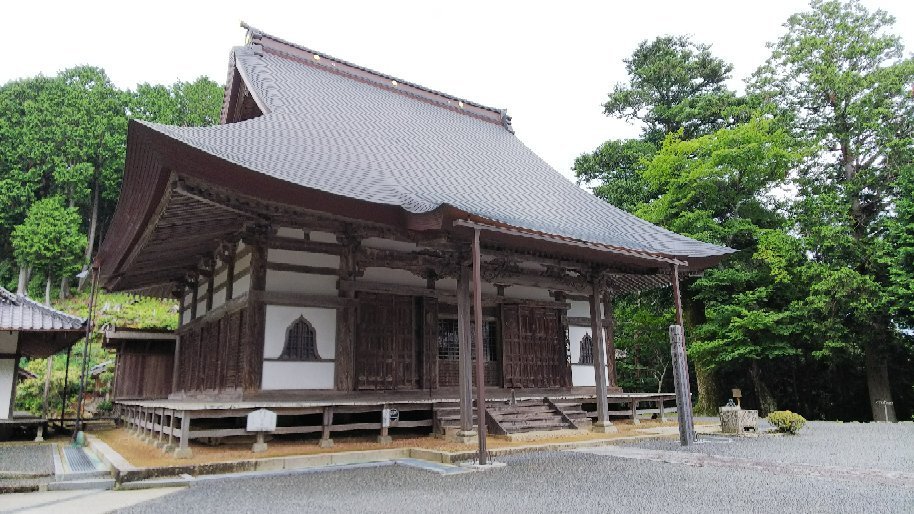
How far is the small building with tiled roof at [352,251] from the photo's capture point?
748 centimetres

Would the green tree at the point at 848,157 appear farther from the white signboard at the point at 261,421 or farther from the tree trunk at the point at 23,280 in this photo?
the tree trunk at the point at 23,280

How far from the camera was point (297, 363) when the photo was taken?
29.1 feet

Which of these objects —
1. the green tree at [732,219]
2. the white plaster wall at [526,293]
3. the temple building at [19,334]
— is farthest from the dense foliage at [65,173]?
the green tree at [732,219]

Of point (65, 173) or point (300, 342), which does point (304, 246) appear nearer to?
point (300, 342)

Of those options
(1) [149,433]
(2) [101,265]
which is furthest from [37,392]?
(1) [149,433]

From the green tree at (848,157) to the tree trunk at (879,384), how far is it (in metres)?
0.03

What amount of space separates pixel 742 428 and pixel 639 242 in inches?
151

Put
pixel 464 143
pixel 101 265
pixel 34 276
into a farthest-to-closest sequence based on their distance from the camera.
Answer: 1. pixel 34 276
2. pixel 464 143
3. pixel 101 265

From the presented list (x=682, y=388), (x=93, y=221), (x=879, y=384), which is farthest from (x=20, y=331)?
(x=93, y=221)

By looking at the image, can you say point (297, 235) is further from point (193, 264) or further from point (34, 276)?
point (34, 276)

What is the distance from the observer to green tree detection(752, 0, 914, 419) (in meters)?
15.7

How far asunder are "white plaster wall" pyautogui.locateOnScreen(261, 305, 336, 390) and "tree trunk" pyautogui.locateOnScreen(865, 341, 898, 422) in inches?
616

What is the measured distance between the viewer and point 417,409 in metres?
8.98

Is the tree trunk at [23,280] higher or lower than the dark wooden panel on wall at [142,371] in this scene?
higher
